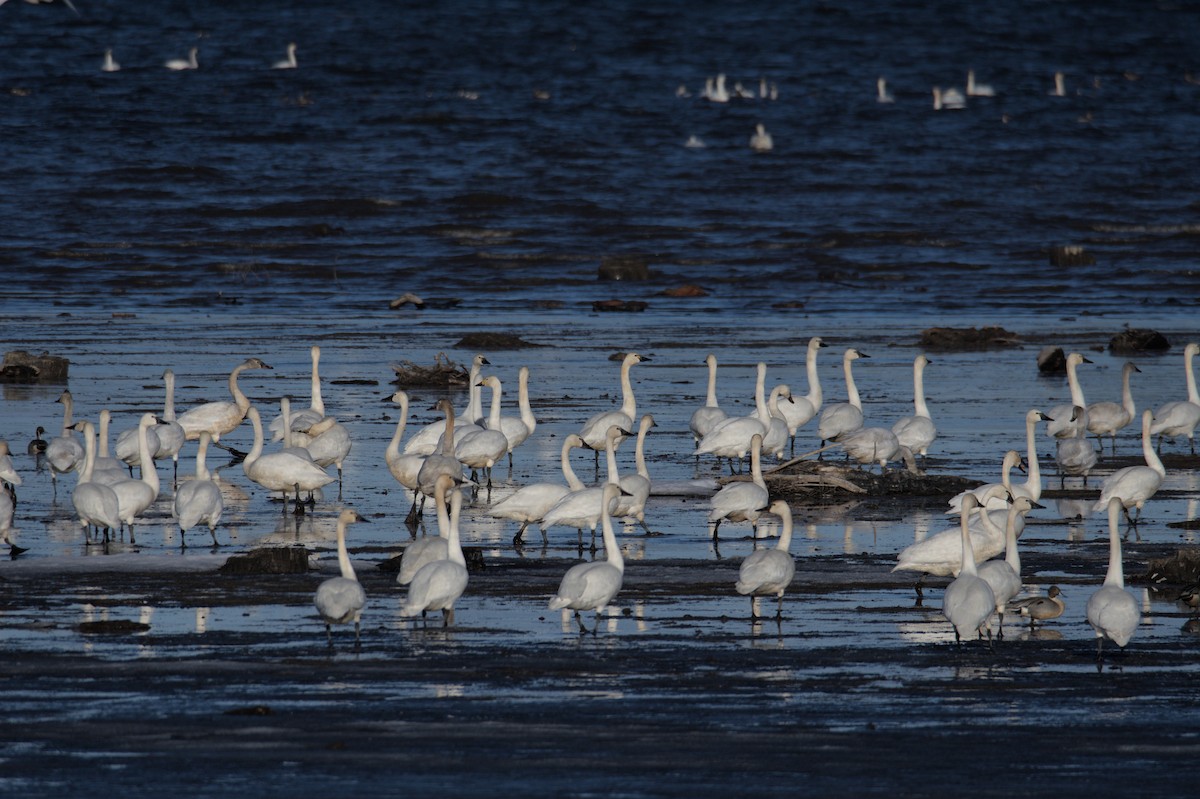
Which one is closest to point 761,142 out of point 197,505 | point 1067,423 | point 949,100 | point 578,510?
point 949,100

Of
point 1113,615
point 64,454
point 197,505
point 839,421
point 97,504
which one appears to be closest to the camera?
point 1113,615

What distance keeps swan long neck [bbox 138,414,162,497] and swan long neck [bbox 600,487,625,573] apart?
3.38m

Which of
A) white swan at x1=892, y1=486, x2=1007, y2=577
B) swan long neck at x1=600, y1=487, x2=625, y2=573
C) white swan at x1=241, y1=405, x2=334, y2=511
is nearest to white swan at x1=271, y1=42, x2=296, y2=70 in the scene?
white swan at x1=241, y1=405, x2=334, y2=511

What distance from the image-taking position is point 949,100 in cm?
8456

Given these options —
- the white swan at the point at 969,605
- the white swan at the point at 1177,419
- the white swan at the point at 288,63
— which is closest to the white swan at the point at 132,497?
the white swan at the point at 969,605

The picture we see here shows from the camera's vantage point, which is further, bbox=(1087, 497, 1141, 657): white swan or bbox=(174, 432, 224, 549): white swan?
bbox=(174, 432, 224, 549): white swan

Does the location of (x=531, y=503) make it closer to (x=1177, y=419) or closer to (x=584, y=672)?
(x=584, y=672)

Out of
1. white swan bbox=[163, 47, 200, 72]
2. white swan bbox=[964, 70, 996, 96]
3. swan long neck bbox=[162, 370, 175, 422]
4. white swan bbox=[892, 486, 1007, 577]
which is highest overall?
white swan bbox=[163, 47, 200, 72]

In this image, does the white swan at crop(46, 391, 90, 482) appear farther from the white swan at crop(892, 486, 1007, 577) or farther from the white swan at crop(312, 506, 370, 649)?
the white swan at crop(892, 486, 1007, 577)

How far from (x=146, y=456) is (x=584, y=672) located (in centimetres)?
645

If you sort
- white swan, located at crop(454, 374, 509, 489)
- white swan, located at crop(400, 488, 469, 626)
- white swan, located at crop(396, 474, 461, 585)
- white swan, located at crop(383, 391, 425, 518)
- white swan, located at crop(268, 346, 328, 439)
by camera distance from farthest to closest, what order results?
white swan, located at crop(268, 346, 328, 439)
white swan, located at crop(454, 374, 509, 489)
white swan, located at crop(383, 391, 425, 518)
white swan, located at crop(396, 474, 461, 585)
white swan, located at crop(400, 488, 469, 626)

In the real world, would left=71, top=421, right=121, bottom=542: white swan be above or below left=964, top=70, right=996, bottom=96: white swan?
below

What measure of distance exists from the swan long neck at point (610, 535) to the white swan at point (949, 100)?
2867 inches

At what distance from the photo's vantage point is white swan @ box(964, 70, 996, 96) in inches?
3442
